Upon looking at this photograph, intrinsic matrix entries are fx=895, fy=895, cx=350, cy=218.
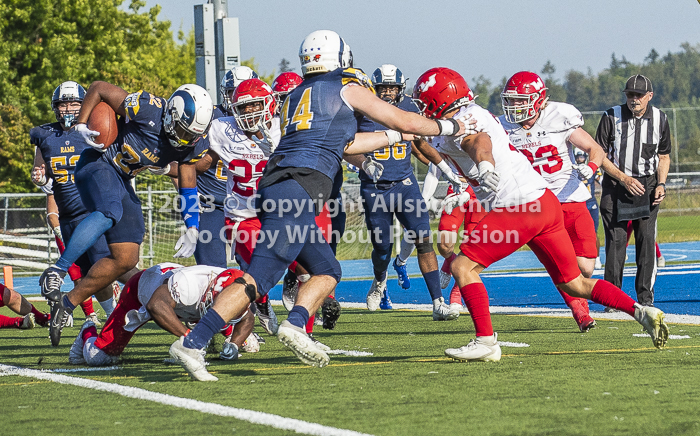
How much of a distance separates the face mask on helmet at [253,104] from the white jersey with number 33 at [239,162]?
0.32m

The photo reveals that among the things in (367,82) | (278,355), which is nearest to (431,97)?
(367,82)

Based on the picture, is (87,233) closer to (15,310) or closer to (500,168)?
(15,310)

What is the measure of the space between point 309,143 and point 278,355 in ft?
5.88

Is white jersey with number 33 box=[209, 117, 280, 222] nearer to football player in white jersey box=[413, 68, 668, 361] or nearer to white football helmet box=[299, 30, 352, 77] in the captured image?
white football helmet box=[299, 30, 352, 77]

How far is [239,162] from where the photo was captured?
6.99 m

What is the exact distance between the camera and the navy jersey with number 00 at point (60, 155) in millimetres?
8375

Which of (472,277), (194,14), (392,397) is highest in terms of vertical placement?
(194,14)

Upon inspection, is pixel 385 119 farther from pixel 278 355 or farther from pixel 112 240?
pixel 112 240

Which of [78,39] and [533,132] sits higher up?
[78,39]

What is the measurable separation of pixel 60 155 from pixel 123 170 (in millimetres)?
2461

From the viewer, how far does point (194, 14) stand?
11414 mm

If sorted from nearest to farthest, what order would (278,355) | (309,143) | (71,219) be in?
(309,143) → (278,355) → (71,219)

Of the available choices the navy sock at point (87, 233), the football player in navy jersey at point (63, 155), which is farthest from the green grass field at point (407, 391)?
the football player in navy jersey at point (63, 155)

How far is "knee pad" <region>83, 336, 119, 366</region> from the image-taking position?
5582 millimetres
